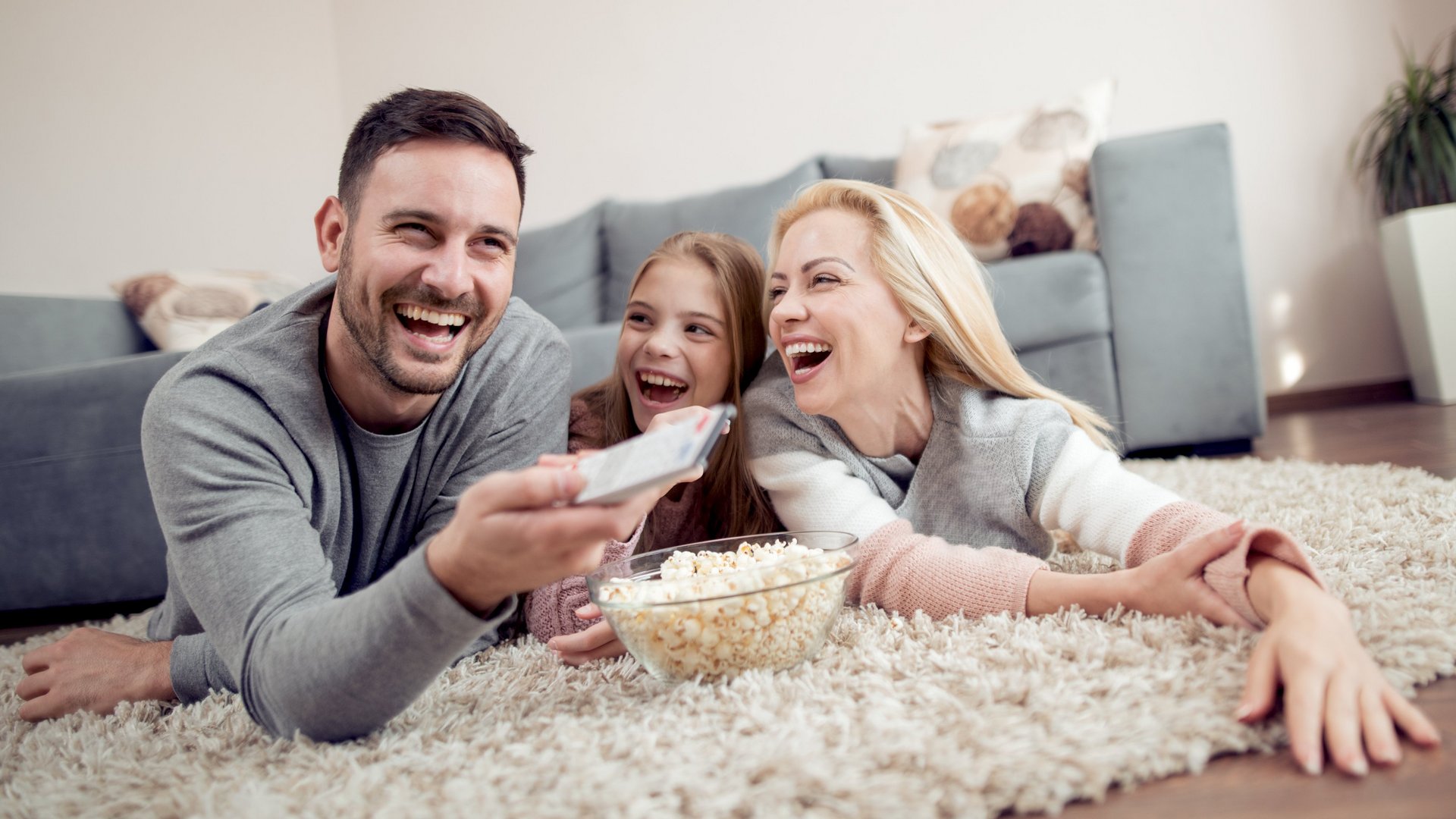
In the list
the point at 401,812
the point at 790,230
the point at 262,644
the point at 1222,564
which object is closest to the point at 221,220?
the point at 790,230

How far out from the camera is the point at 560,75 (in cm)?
353

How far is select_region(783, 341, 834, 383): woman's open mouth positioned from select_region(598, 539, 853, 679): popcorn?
0.40 meters

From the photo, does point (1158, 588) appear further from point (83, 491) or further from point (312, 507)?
point (83, 491)

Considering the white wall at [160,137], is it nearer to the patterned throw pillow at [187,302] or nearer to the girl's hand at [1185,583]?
the patterned throw pillow at [187,302]

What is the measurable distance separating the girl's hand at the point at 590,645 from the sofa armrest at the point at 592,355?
98 centimetres

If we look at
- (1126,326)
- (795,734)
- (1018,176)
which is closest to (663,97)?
(1018,176)

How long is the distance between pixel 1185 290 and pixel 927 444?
4.07 ft

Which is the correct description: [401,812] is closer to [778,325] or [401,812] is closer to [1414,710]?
[1414,710]

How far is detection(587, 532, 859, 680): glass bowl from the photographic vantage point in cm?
82

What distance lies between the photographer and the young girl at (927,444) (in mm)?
995

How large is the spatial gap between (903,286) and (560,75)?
2.66m

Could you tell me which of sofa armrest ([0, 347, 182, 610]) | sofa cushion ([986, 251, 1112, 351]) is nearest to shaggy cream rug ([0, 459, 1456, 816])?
sofa armrest ([0, 347, 182, 610])

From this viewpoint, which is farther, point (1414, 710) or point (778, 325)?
point (778, 325)

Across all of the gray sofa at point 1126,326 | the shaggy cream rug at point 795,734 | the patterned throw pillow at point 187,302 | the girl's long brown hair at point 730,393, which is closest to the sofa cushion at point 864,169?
the gray sofa at point 1126,326
